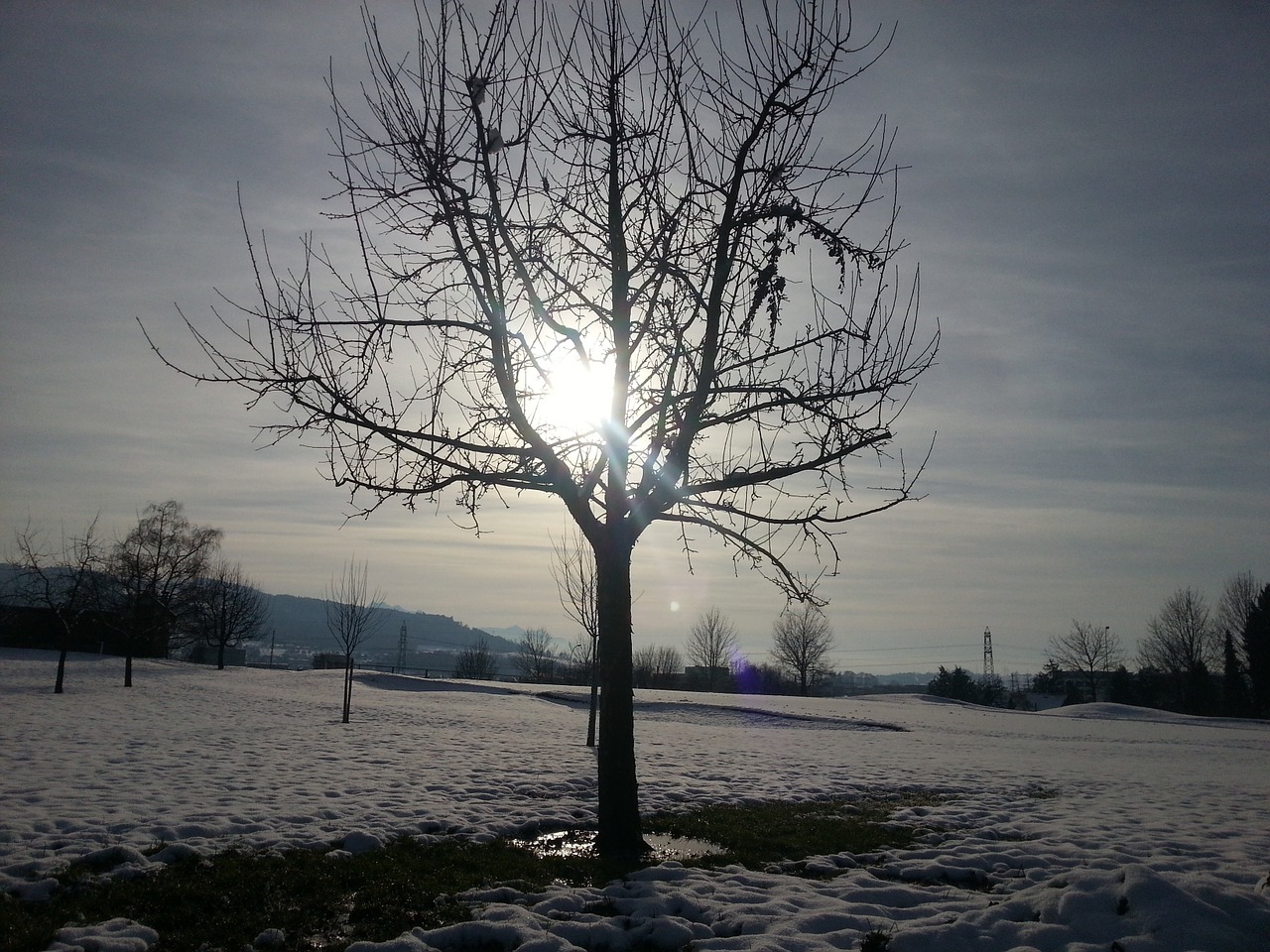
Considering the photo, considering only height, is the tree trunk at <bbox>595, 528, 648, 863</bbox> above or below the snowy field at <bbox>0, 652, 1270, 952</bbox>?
above

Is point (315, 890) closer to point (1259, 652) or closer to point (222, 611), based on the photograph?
point (222, 611)

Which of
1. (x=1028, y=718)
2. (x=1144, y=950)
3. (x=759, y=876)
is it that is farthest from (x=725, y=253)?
(x=1028, y=718)

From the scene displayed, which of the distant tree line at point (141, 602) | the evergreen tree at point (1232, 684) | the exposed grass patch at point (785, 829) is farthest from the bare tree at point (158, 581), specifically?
the evergreen tree at point (1232, 684)

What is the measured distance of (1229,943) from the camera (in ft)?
15.5

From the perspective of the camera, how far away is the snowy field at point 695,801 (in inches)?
203

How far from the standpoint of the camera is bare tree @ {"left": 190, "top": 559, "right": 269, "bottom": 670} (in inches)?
1812

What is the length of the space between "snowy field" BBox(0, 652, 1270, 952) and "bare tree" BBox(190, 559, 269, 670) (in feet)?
73.9

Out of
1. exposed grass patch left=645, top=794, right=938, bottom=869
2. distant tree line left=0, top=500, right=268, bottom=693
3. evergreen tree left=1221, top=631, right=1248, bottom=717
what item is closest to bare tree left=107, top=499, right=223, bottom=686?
distant tree line left=0, top=500, right=268, bottom=693

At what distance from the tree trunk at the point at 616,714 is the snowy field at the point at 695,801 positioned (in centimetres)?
59

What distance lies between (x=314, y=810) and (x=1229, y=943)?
26.8ft

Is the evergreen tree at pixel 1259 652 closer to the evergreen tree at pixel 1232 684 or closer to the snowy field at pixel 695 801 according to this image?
the evergreen tree at pixel 1232 684

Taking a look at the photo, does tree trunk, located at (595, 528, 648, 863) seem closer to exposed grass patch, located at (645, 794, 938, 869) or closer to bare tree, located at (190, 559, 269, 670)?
exposed grass patch, located at (645, 794, 938, 869)

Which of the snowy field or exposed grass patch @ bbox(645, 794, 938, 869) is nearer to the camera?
the snowy field

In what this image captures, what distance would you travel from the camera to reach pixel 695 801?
1088cm
